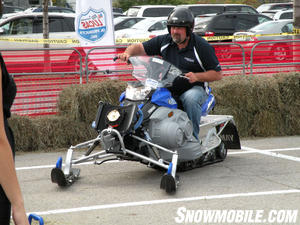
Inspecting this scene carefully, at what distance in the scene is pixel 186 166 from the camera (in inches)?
290

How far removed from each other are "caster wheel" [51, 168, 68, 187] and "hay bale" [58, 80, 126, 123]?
251cm

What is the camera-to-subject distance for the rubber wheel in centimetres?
782

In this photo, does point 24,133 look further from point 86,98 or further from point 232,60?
point 232,60

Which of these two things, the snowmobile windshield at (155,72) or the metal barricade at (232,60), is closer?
the snowmobile windshield at (155,72)

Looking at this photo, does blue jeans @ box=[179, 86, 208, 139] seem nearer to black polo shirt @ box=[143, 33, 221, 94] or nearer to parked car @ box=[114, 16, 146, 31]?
black polo shirt @ box=[143, 33, 221, 94]

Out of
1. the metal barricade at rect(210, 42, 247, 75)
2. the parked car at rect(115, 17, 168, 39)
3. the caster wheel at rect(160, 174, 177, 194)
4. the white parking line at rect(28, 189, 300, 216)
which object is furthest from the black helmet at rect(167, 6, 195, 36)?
the parked car at rect(115, 17, 168, 39)

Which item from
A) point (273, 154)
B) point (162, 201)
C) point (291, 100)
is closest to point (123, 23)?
point (291, 100)

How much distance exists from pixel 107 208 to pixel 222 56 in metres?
8.38

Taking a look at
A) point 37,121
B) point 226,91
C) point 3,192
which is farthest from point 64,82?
point 3,192

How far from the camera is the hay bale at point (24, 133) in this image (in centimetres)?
862

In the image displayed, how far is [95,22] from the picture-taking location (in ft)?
42.0

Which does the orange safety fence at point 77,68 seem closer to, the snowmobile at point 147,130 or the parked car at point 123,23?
the snowmobile at point 147,130

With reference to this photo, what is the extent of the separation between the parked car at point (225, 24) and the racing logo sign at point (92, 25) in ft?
34.8
